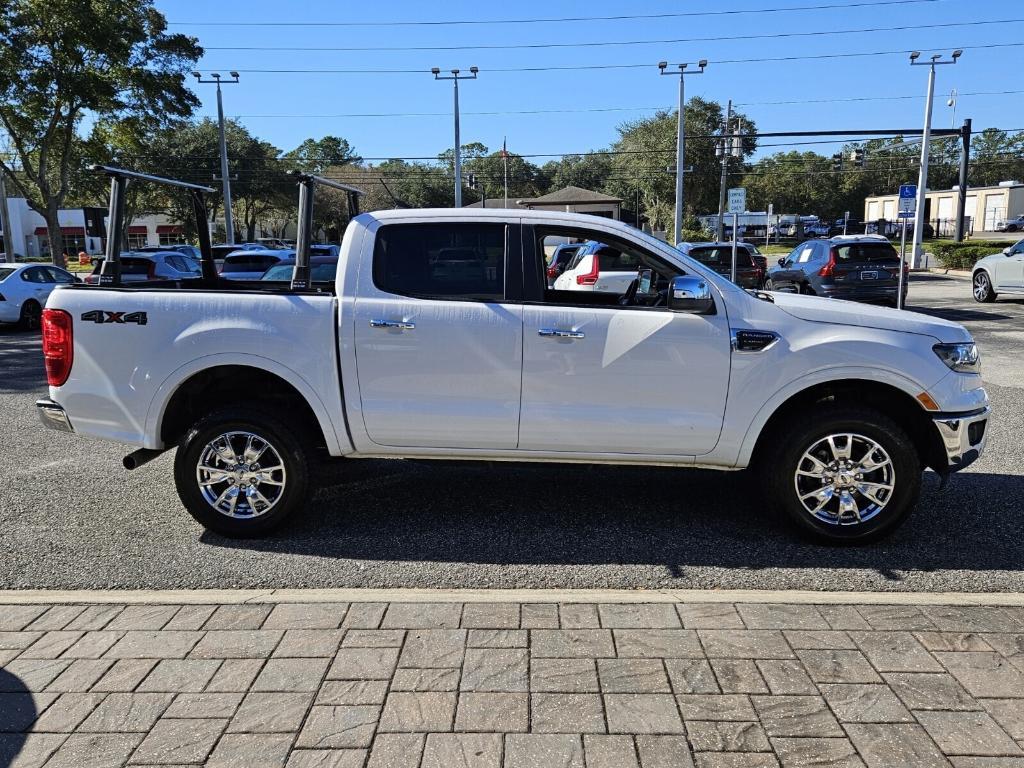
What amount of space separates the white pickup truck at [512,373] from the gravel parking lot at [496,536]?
32cm

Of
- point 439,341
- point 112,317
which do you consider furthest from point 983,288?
point 112,317

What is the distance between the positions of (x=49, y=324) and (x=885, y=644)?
4830 mm

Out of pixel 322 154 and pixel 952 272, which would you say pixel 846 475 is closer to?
pixel 952 272

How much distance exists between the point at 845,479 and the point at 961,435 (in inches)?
28.3

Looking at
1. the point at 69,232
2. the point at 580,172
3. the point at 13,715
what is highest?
the point at 580,172

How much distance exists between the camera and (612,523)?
515cm

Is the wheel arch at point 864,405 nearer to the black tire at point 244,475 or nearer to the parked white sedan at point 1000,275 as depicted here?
the black tire at point 244,475

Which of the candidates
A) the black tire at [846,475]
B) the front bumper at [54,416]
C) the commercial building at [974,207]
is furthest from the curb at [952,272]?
the commercial building at [974,207]

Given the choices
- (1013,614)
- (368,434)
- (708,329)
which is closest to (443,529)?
(368,434)

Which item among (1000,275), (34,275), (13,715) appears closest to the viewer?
(13,715)

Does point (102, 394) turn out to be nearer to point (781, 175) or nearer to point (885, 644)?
point (885, 644)

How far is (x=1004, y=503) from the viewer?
5555 millimetres

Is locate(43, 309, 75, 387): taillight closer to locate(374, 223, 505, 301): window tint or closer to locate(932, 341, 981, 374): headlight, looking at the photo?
locate(374, 223, 505, 301): window tint

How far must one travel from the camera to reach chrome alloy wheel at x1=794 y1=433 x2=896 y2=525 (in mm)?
4676
